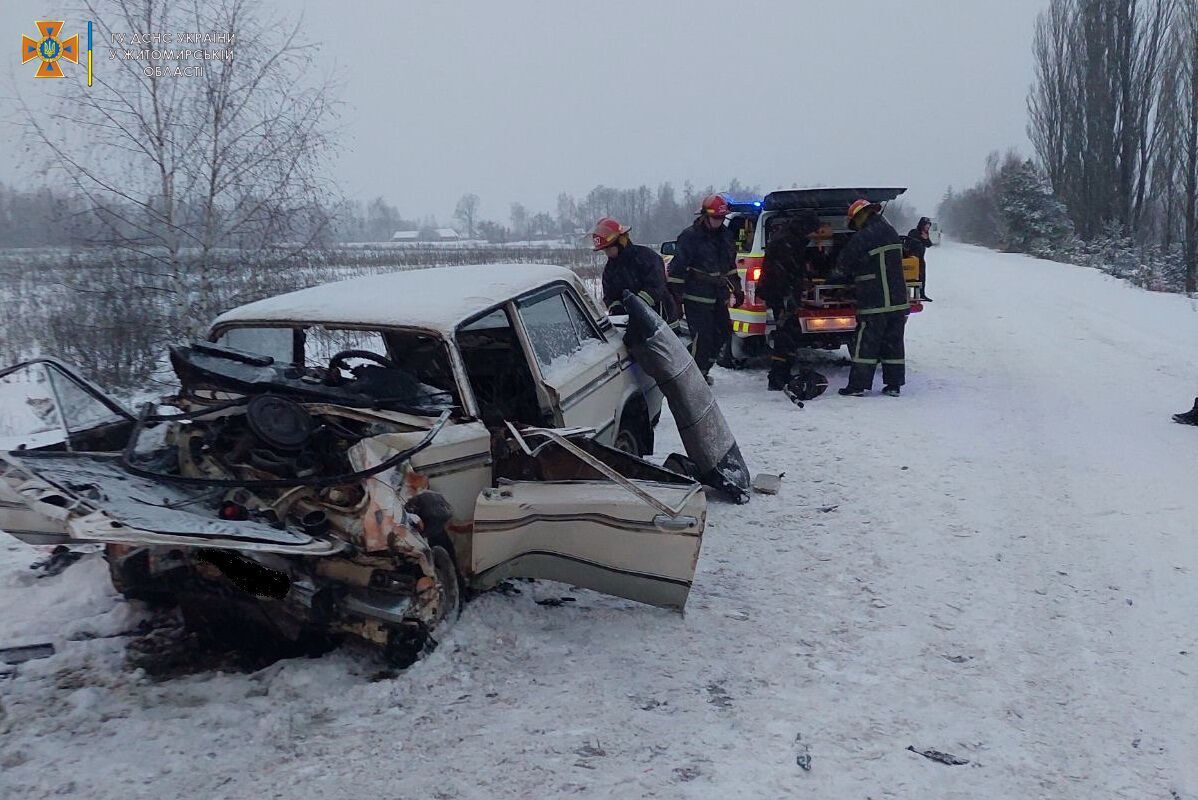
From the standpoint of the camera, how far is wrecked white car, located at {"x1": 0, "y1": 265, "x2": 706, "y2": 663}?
119 inches

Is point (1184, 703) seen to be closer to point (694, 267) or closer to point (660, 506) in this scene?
point (660, 506)

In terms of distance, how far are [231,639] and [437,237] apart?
296 ft

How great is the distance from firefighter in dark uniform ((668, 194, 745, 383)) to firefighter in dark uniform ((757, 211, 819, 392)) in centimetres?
65

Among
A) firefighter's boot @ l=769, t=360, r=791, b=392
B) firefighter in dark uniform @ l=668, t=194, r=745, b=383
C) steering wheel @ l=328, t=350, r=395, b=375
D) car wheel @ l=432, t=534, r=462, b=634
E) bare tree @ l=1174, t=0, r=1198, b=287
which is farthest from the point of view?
bare tree @ l=1174, t=0, r=1198, b=287

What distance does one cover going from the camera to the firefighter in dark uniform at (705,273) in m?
7.90

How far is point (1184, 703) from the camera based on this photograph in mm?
3070

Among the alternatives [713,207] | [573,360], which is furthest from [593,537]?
[713,207]

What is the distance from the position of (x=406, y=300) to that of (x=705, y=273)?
4.38m

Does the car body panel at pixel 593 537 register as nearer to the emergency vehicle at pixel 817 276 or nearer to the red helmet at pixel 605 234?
the red helmet at pixel 605 234

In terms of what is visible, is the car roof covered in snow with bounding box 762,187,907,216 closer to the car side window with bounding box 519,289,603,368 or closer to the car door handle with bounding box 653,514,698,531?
the car side window with bounding box 519,289,603,368

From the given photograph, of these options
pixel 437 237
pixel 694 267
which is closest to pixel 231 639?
pixel 694 267

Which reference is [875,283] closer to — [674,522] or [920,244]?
[920,244]

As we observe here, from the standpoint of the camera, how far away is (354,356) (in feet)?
14.4

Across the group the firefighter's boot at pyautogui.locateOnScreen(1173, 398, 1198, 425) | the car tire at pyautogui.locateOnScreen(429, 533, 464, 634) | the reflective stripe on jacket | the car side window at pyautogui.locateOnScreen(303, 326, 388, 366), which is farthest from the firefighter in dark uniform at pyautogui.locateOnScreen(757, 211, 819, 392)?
the car tire at pyautogui.locateOnScreen(429, 533, 464, 634)
